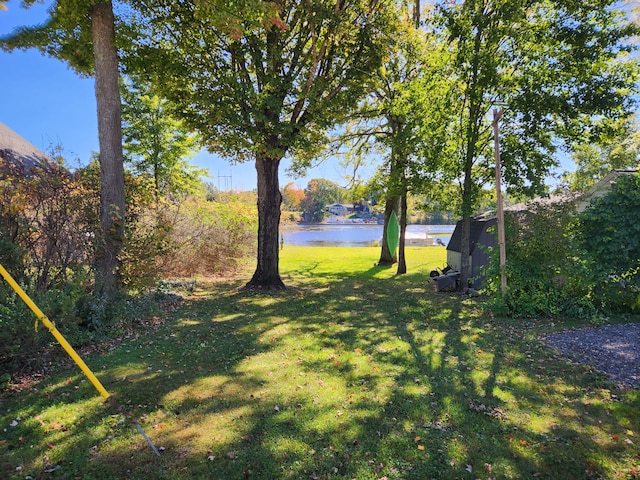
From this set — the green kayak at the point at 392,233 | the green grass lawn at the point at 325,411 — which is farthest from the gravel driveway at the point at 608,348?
the green kayak at the point at 392,233

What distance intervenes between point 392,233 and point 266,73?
10569 millimetres

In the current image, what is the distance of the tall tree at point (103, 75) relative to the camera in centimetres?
666

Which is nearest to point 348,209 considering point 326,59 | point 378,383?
point 326,59

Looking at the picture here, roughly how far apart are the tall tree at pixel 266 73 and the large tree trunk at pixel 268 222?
0.03 m

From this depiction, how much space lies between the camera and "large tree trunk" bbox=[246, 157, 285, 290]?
1084 cm

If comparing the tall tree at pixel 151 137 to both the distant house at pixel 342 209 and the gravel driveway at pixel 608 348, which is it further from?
the distant house at pixel 342 209

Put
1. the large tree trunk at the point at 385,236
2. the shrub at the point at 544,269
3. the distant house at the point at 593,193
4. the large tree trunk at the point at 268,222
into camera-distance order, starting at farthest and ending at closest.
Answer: the large tree trunk at the point at 385,236, the large tree trunk at the point at 268,222, the distant house at the point at 593,193, the shrub at the point at 544,269

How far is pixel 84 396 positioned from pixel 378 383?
343 cm

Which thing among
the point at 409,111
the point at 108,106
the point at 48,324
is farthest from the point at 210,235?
the point at 48,324

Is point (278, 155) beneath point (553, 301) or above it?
above

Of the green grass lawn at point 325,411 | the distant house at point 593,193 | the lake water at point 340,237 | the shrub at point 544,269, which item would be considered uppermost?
the distant house at point 593,193

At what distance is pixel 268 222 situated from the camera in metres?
10.9

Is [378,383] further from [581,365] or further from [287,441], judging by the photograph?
[581,365]

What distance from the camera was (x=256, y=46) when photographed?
32.0 ft
